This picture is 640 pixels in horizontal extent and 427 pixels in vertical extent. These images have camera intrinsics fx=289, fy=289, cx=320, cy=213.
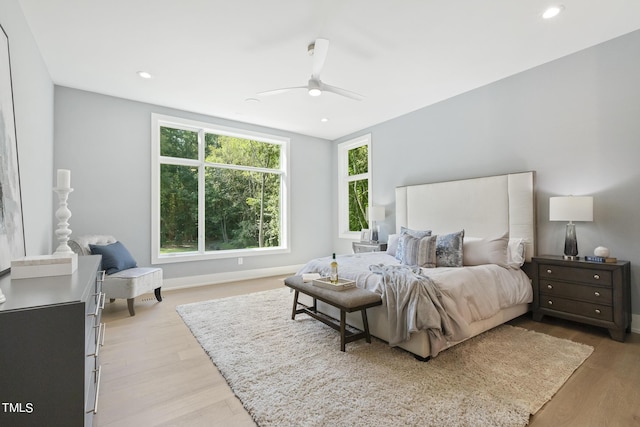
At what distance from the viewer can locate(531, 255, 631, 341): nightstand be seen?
2.53 meters

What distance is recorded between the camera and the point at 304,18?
2492 mm

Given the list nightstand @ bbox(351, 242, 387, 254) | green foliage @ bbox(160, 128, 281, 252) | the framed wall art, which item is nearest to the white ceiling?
the framed wall art

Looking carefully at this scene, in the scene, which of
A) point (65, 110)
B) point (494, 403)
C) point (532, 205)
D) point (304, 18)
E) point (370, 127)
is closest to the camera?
point (494, 403)

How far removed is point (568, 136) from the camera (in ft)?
10.2

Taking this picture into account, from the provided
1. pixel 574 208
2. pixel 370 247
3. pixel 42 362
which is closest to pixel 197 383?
pixel 42 362

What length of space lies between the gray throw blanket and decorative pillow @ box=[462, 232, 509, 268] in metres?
1.22

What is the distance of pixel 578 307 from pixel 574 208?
94 centimetres

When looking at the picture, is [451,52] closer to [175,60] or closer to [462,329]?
[462,329]

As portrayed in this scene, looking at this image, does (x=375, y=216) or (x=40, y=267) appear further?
(x=375, y=216)

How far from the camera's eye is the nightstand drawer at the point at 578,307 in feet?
8.50

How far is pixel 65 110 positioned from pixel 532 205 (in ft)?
19.3

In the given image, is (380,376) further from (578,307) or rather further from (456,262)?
(578,307)

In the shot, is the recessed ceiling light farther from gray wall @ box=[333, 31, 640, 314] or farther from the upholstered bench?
the upholstered bench

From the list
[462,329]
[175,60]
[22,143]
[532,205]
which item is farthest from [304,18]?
[532,205]
